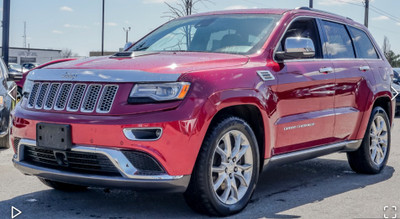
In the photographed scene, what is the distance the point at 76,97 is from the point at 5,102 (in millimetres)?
4163

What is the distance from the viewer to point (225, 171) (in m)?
4.75

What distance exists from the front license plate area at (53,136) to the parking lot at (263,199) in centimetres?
61

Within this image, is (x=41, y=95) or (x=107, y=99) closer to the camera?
(x=107, y=99)

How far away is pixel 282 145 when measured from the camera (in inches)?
209

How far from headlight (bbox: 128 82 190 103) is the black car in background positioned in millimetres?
4175

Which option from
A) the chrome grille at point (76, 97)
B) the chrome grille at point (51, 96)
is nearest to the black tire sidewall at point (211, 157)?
the chrome grille at point (76, 97)

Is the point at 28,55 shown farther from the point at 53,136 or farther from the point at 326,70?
the point at 53,136

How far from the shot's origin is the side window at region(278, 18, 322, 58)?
588 cm

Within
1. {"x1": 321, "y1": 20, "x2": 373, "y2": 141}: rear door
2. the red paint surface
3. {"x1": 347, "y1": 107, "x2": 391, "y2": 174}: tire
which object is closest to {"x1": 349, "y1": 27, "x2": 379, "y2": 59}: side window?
{"x1": 321, "y1": 20, "x2": 373, "y2": 141}: rear door

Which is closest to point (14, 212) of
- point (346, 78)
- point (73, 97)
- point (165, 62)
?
point (73, 97)

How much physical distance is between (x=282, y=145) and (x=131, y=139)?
5.41 ft

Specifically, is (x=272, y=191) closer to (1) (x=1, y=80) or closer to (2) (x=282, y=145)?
(2) (x=282, y=145)

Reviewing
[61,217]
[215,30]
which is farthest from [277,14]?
[61,217]

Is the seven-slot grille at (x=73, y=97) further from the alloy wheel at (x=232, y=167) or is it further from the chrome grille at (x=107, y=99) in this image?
the alloy wheel at (x=232, y=167)
